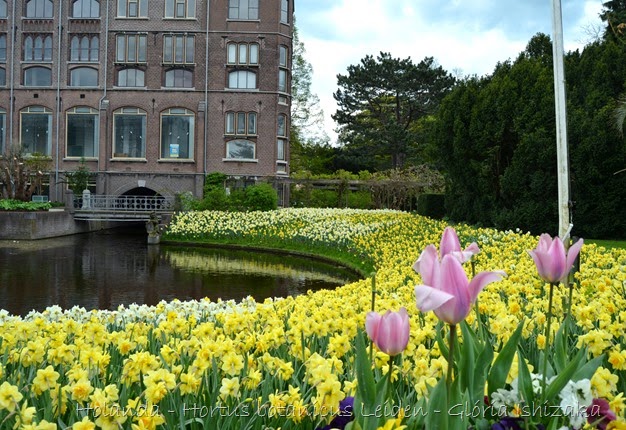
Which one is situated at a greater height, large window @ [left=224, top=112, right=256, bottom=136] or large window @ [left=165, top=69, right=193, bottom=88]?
large window @ [left=165, top=69, right=193, bottom=88]

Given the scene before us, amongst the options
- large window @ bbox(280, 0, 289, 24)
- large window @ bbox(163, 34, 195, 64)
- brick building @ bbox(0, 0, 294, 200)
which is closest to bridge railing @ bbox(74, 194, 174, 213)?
brick building @ bbox(0, 0, 294, 200)

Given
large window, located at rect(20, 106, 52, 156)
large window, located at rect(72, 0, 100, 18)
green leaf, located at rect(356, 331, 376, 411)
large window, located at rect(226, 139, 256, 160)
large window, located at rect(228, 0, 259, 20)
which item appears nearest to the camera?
green leaf, located at rect(356, 331, 376, 411)

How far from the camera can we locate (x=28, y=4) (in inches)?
1359

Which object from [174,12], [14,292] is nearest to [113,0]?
[174,12]

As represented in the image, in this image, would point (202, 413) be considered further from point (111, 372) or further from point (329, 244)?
point (329, 244)

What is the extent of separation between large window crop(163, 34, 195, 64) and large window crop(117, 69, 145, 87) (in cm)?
146

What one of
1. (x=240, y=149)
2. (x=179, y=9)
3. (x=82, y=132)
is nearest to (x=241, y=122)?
(x=240, y=149)

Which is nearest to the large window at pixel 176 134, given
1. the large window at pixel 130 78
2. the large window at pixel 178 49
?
the large window at pixel 130 78

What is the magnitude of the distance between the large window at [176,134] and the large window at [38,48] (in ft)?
21.7

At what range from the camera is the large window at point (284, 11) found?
34.0m

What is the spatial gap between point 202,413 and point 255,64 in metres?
32.6

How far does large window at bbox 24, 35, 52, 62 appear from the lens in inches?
1358

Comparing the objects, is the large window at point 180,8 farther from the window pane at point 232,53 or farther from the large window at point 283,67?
the large window at point 283,67

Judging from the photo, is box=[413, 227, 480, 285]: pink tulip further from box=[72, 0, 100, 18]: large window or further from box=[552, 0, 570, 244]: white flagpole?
box=[72, 0, 100, 18]: large window
